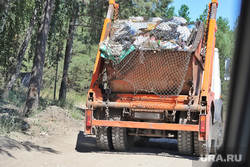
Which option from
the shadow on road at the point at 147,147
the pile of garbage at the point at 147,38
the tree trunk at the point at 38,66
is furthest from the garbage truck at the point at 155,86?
the tree trunk at the point at 38,66

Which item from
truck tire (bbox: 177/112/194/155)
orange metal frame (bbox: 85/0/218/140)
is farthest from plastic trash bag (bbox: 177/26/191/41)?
truck tire (bbox: 177/112/194/155)

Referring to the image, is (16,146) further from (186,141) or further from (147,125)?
(186,141)

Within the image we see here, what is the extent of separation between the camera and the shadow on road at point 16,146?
22.4 feet

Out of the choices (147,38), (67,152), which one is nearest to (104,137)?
(67,152)

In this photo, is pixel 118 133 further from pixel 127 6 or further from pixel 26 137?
pixel 127 6

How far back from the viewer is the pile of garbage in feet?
23.5

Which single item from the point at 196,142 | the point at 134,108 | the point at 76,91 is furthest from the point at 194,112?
the point at 76,91

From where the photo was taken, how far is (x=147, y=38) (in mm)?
7348

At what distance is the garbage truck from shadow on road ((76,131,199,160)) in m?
0.30

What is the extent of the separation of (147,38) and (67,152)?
10.2ft

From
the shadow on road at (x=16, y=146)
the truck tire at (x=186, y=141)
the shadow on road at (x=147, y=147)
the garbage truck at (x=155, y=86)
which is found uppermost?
the garbage truck at (x=155, y=86)

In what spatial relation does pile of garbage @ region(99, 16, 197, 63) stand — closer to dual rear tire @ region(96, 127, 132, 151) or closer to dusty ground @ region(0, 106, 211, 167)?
dual rear tire @ region(96, 127, 132, 151)

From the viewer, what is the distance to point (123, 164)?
6.49m

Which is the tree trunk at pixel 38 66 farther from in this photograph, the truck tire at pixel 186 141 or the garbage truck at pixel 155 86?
the truck tire at pixel 186 141
